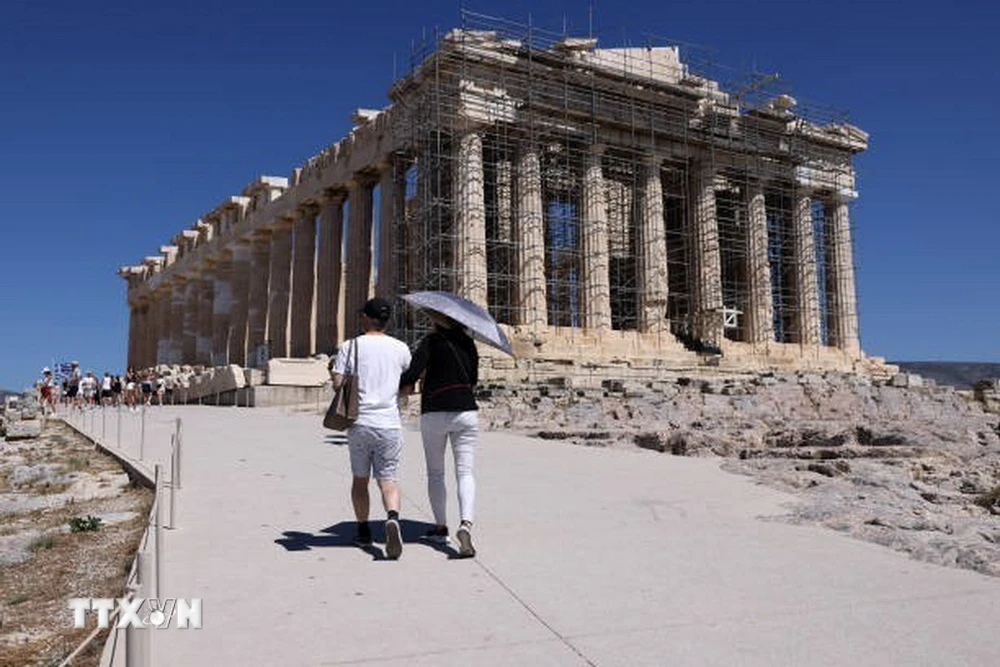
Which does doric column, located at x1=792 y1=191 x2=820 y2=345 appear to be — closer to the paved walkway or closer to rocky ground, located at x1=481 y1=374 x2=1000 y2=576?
rocky ground, located at x1=481 y1=374 x2=1000 y2=576

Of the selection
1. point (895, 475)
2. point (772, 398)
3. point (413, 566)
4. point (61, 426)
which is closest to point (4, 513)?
point (413, 566)

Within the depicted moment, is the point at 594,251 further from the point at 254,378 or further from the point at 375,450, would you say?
the point at 375,450

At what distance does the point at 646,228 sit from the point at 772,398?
12.9m

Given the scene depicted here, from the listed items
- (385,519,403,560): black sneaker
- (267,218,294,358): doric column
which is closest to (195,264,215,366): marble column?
(267,218,294,358): doric column

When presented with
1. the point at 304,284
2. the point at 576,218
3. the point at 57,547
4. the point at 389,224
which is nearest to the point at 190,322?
the point at 304,284

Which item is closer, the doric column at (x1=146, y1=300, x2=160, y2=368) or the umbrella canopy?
the umbrella canopy

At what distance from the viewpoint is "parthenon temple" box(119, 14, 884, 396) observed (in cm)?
3017

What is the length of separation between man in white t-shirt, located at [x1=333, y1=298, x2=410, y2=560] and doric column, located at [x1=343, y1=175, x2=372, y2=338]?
28.5m

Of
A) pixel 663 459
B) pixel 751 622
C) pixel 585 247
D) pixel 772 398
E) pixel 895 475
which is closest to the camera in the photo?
pixel 751 622

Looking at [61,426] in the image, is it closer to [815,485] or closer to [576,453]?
[576,453]

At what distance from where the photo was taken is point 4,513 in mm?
8617

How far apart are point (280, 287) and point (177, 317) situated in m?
16.2

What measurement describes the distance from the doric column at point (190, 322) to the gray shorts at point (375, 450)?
4892 centimetres

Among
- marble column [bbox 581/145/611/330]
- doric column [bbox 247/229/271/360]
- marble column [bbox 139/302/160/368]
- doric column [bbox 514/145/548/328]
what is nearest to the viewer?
doric column [bbox 514/145/548/328]
